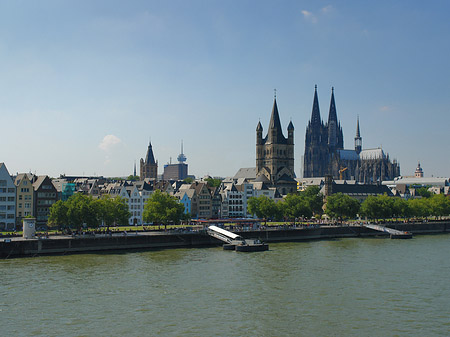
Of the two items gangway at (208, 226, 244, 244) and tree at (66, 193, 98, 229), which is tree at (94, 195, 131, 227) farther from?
gangway at (208, 226, 244, 244)

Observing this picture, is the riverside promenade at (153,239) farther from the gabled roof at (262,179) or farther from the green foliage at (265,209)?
the gabled roof at (262,179)

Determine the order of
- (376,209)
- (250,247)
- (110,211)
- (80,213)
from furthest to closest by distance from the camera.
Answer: (376,209) < (110,211) < (80,213) < (250,247)

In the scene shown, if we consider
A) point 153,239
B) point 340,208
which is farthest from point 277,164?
point 153,239

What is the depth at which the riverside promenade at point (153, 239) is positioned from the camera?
252 feet

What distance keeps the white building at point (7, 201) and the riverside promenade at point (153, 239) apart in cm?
2407

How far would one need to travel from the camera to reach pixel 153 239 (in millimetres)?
88938

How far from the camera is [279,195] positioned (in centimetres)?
17238

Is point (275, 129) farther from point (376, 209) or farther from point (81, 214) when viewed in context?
point (81, 214)

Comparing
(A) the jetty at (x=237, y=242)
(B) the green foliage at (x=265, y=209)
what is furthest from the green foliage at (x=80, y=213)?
(B) the green foliage at (x=265, y=209)

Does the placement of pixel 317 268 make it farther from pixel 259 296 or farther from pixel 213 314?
pixel 213 314

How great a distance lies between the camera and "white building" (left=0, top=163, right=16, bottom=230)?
103688 mm

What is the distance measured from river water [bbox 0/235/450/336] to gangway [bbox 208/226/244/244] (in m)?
12.0

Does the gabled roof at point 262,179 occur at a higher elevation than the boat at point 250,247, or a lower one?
higher

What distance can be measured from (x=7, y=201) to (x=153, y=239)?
34.2 m
